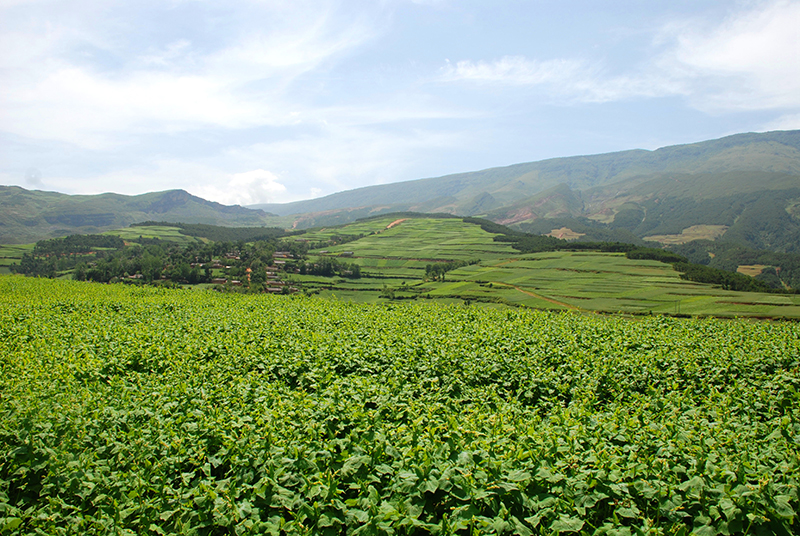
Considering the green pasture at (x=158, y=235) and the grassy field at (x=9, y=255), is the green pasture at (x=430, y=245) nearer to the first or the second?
the green pasture at (x=158, y=235)

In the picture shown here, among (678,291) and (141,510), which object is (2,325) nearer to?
(141,510)

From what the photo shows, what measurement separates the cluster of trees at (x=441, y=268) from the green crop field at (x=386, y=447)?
71.2m

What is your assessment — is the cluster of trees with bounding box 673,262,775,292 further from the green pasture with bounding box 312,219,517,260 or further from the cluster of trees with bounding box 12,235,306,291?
the cluster of trees with bounding box 12,235,306,291

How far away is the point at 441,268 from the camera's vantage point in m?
87.8

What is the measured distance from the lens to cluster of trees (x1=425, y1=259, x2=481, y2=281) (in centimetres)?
8344

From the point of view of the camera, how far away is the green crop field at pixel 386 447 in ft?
12.9

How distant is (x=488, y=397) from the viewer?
789cm

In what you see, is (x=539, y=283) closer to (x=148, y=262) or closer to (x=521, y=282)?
(x=521, y=282)

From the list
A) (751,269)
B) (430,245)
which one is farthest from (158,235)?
(751,269)

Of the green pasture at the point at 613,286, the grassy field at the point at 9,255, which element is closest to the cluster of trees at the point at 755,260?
the green pasture at the point at 613,286

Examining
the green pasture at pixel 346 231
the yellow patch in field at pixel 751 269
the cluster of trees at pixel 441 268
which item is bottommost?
the yellow patch in field at pixel 751 269

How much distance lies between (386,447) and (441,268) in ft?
274

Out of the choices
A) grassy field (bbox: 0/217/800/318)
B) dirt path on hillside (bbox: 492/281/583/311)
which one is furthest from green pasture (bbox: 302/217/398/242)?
dirt path on hillside (bbox: 492/281/583/311)

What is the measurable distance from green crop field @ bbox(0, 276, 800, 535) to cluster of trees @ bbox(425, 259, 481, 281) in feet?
234
